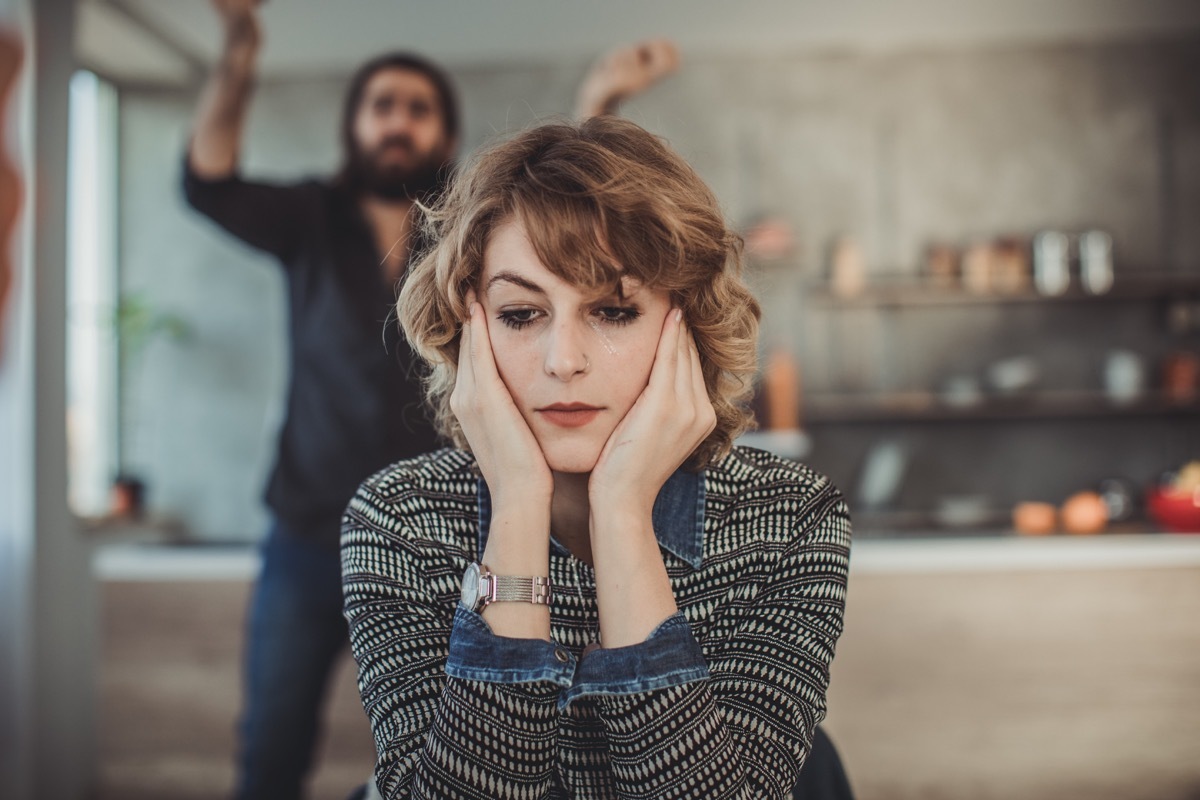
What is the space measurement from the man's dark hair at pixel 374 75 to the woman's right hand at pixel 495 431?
1.07 meters

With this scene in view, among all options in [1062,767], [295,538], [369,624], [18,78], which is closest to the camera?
[369,624]

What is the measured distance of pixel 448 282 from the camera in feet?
3.33

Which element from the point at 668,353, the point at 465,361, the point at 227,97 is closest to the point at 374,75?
the point at 227,97

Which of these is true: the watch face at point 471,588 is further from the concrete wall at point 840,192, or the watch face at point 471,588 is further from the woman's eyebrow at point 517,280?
the concrete wall at point 840,192

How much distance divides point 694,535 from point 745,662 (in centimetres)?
16

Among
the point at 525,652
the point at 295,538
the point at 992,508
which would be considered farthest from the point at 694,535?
the point at 992,508

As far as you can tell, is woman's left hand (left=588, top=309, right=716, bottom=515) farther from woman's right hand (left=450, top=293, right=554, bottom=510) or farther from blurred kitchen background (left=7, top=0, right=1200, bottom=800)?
blurred kitchen background (left=7, top=0, right=1200, bottom=800)

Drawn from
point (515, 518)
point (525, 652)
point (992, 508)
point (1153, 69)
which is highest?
point (1153, 69)

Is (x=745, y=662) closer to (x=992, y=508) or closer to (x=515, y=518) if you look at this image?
(x=515, y=518)

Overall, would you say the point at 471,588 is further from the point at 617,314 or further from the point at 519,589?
the point at 617,314

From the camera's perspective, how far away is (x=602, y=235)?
94 cm

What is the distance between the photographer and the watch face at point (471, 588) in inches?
35.1

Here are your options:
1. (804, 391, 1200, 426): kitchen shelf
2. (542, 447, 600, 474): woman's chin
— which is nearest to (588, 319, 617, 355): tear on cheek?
(542, 447, 600, 474): woman's chin

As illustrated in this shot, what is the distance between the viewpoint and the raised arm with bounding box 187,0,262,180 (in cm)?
155
